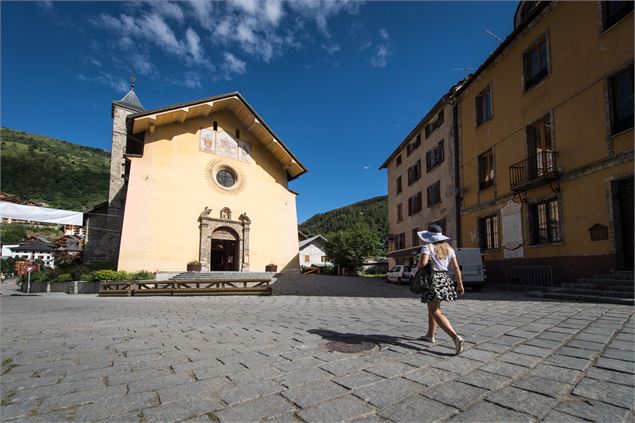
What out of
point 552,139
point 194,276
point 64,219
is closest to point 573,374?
point 64,219

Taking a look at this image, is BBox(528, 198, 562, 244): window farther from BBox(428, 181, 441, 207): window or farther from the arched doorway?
the arched doorway

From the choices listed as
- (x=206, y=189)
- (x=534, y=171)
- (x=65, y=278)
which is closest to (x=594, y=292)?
(x=534, y=171)

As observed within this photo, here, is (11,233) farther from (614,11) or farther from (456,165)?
(614,11)

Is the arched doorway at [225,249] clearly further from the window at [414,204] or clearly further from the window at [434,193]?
the window at [414,204]

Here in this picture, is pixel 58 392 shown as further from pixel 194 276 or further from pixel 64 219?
pixel 194 276

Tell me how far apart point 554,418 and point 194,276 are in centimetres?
1964

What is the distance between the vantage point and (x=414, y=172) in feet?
90.6

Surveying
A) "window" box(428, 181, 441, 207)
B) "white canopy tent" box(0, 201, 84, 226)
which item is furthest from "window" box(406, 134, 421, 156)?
"white canopy tent" box(0, 201, 84, 226)

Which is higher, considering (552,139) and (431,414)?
(552,139)

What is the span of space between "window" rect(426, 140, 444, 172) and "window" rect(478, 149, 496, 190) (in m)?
4.29

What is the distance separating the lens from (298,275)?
24203 millimetres

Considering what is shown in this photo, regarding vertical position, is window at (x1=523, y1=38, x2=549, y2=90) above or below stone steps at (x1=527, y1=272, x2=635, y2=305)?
above

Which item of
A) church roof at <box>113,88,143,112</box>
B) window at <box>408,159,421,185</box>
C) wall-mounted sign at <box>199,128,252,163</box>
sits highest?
church roof at <box>113,88,143,112</box>

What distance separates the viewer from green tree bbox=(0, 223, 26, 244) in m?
68.1
